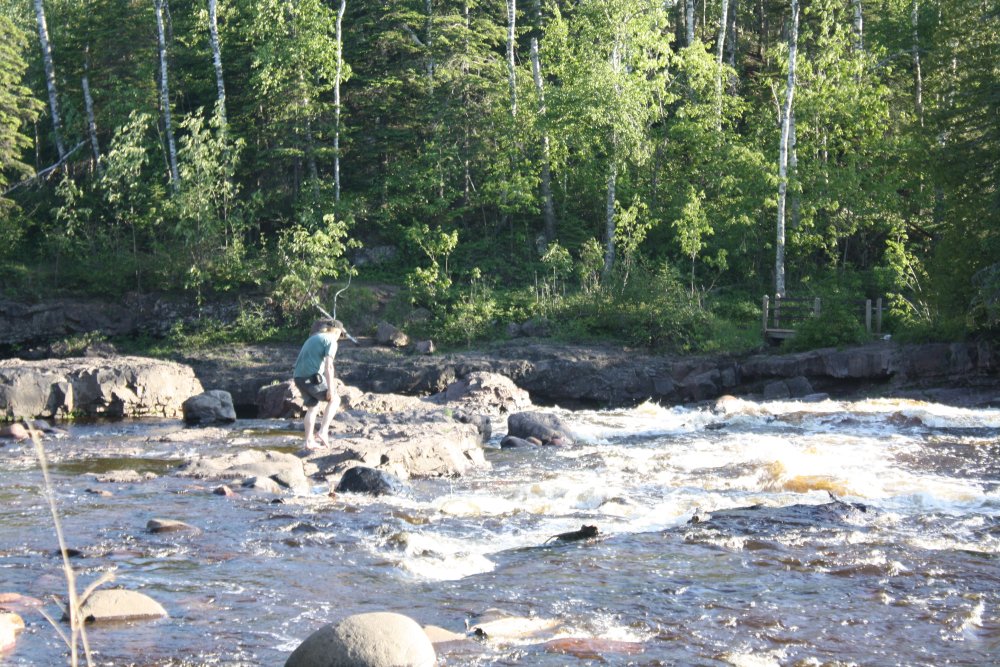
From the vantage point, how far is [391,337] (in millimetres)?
27875

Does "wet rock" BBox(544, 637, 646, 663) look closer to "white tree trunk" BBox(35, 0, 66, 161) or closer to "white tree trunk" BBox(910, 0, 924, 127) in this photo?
"white tree trunk" BBox(910, 0, 924, 127)

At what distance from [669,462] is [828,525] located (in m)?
4.60

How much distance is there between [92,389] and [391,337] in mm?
8860

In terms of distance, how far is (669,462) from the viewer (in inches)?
549

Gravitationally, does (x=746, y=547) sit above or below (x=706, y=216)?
below

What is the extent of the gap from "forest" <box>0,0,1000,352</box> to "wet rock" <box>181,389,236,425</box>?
8888mm

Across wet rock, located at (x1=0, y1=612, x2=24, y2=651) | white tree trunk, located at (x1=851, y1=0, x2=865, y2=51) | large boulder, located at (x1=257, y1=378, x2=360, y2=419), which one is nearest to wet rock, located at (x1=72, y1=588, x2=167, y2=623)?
wet rock, located at (x1=0, y1=612, x2=24, y2=651)

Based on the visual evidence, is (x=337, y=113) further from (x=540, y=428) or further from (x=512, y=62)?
(x=540, y=428)

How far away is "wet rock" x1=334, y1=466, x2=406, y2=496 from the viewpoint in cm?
1141

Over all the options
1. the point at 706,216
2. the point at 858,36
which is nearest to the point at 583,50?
the point at 706,216

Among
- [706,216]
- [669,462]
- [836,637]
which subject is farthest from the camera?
[706,216]

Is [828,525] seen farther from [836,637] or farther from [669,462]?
[669,462]

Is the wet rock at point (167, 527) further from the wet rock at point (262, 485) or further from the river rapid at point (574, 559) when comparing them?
the wet rock at point (262, 485)

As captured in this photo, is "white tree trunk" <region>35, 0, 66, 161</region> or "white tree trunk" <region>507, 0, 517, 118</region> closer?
"white tree trunk" <region>507, 0, 517, 118</region>
